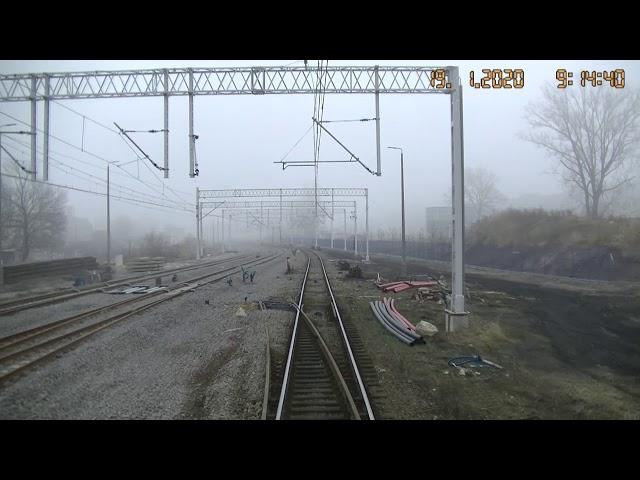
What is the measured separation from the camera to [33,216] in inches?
1278

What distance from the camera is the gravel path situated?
636 centimetres

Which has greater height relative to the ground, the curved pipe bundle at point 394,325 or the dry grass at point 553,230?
the dry grass at point 553,230

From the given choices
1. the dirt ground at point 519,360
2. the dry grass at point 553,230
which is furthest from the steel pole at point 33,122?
the dry grass at point 553,230

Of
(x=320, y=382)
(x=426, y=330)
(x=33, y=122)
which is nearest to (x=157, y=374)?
(x=320, y=382)

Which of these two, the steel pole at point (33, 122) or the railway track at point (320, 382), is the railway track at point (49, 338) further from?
the railway track at point (320, 382)

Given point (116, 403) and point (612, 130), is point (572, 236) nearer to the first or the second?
point (612, 130)

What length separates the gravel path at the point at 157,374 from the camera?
20.9 feet

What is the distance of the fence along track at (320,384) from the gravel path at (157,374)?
49cm

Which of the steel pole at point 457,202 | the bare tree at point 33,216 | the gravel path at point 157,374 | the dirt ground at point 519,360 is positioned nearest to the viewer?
the gravel path at point 157,374

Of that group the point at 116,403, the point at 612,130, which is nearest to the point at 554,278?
the point at 612,130

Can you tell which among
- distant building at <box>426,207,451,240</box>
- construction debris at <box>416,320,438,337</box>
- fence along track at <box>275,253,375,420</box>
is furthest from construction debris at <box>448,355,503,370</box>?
distant building at <box>426,207,451,240</box>

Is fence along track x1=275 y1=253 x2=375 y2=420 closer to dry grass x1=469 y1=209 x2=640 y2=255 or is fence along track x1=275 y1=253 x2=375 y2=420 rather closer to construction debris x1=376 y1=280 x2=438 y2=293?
construction debris x1=376 y1=280 x2=438 y2=293

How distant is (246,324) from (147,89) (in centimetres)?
701
